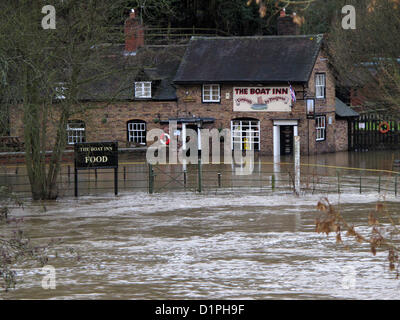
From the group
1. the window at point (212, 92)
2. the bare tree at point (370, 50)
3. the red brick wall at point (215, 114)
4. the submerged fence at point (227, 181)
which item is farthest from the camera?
the window at point (212, 92)

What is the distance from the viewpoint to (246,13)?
5988 cm

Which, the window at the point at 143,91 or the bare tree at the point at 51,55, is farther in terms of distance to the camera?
the window at the point at 143,91

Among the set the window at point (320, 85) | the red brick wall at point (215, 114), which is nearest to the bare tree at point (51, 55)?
→ the red brick wall at point (215, 114)

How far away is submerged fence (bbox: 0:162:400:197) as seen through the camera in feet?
102

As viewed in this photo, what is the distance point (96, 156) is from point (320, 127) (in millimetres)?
22415

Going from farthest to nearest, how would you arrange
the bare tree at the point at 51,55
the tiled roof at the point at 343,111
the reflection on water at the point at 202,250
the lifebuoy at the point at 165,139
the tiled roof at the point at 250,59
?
the tiled roof at the point at 343,111, the lifebuoy at the point at 165,139, the tiled roof at the point at 250,59, the bare tree at the point at 51,55, the reflection on water at the point at 202,250

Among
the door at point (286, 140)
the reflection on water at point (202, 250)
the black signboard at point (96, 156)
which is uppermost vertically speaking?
the door at point (286, 140)

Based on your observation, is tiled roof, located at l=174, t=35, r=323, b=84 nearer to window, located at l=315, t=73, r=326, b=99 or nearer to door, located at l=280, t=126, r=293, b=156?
window, located at l=315, t=73, r=326, b=99

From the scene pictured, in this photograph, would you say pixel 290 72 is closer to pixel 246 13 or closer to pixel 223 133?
pixel 223 133

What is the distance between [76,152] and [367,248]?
14.0 meters

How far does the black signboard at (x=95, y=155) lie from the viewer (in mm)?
30641

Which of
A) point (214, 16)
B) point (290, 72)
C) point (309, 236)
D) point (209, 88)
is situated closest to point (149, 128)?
point (209, 88)

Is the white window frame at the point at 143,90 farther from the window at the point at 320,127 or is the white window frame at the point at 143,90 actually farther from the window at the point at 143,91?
the window at the point at 320,127

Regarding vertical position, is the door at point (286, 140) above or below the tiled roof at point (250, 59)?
below
